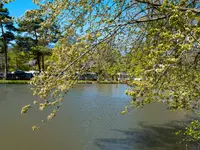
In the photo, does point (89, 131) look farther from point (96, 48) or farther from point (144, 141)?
point (96, 48)

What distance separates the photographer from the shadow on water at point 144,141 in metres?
5.25

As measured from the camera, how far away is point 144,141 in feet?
18.6

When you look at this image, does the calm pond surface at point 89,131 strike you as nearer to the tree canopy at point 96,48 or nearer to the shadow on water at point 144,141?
the shadow on water at point 144,141

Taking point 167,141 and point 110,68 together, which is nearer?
point 110,68

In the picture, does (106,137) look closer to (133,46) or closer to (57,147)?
(57,147)

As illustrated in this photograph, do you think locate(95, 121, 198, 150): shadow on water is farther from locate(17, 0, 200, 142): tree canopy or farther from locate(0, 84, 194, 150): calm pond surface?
locate(17, 0, 200, 142): tree canopy

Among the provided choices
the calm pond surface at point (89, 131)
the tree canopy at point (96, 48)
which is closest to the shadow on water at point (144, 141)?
the calm pond surface at point (89, 131)

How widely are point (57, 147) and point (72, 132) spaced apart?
1134 mm

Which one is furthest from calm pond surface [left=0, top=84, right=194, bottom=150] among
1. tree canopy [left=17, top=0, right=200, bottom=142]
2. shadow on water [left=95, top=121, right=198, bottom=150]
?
tree canopy [left=17, top=0, right=200, bottom=142]

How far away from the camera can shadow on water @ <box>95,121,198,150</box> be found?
525cm

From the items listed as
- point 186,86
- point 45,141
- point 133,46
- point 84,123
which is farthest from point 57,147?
point 186,86

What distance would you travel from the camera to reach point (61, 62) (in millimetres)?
3043

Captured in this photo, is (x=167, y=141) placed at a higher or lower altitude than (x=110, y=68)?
lower

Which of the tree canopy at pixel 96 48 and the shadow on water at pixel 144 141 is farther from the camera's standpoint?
the shadow on water at pixel 144 141
